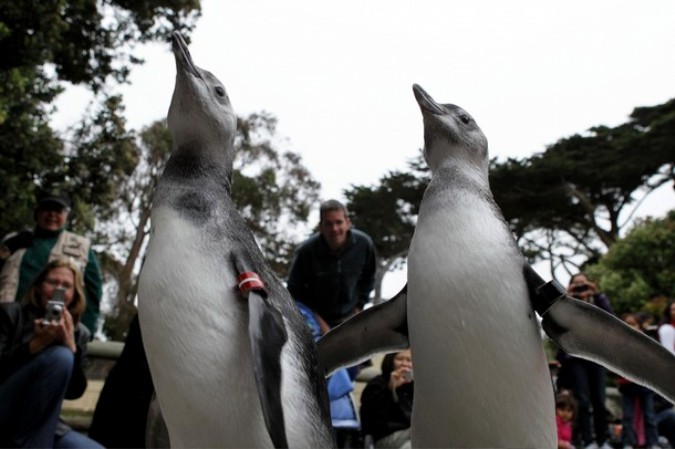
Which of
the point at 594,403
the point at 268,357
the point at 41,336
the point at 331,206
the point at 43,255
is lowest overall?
the point at 268,357

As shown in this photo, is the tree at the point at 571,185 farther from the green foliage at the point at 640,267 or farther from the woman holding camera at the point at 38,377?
the woman holding camera at the point at 38,377

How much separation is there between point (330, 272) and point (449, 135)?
2193 millimetres

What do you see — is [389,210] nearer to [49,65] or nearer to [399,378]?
[49,65]

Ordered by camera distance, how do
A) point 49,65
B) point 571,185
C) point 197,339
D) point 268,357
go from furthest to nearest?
1. point 571,185
2. point 49,65
3. point 197,339
4. point 268,357

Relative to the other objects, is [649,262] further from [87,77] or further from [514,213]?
[87,77]

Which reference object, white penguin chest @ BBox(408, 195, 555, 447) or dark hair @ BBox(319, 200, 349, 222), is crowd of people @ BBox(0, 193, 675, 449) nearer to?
dark hair @ BBox(319, 200, 349, 222)

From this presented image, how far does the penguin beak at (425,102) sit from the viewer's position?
2.18 meters

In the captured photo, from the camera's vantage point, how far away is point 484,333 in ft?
5.98

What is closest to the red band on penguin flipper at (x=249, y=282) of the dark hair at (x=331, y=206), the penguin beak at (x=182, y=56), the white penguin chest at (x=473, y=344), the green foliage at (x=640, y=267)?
the white penguin chest at (x=473, y=344)

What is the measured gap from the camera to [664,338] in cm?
583

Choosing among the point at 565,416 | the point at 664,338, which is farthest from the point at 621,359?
the point at 664,338

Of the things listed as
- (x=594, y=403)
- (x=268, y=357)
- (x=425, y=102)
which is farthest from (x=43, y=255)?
(x=594, y=403)

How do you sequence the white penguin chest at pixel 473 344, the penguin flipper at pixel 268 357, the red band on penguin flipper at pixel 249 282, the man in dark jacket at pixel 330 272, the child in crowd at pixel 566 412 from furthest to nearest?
the child in crowd at pixel 566 412 → the man in dark jacket at pixel 330 272 → the white penguin chest at pixel 473 344 → the red band on penguin flipper at pixel 249 282 → the penguin flipper at pixel 268 357

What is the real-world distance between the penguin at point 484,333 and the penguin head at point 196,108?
59 cm
